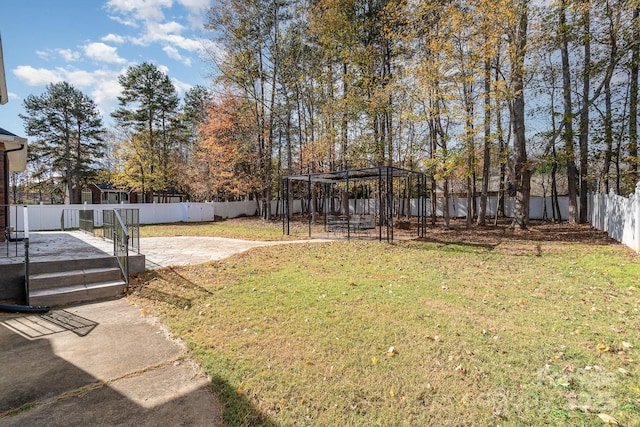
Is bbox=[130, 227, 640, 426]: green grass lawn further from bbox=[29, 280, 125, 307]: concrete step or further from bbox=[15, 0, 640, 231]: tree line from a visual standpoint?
bbox=[15, 0, 640, 231]: tree line

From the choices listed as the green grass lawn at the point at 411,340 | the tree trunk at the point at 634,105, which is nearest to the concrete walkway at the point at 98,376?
the green grass lawn at the point at 411,340

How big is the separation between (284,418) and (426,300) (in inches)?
121

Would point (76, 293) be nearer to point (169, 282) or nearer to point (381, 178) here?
point (169, 282)

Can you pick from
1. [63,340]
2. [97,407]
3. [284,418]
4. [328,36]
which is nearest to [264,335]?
[284,418]

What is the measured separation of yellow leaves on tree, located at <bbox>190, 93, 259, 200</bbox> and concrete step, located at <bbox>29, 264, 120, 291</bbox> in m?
15.6

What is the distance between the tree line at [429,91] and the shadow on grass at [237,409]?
38.7ft

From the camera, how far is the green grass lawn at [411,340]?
237cm

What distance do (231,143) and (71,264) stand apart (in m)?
16.5

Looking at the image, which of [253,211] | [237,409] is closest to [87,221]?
[237,409]

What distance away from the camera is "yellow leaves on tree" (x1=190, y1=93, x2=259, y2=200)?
2072 cm

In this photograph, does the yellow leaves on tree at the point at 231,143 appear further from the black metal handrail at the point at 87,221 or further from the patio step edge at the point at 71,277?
the patio step edge at the point at 71,277

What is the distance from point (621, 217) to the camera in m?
9.72

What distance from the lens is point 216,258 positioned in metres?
7.80

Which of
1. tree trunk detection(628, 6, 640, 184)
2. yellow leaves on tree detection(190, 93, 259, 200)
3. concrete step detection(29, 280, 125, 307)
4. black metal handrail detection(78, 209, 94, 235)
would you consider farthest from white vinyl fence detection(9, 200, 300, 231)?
tree trunk detection(628, 6, 640, 184)
